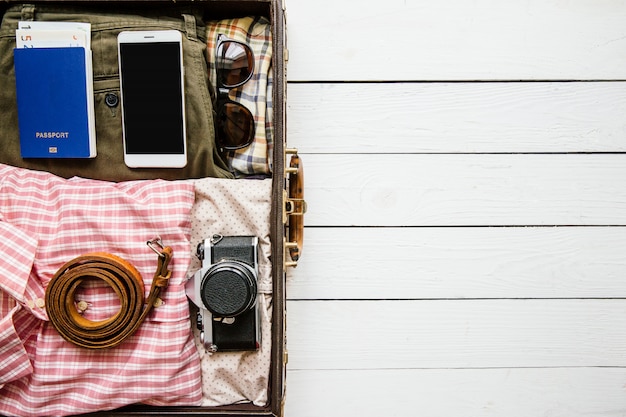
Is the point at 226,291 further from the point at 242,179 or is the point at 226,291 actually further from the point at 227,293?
the point at 242,179

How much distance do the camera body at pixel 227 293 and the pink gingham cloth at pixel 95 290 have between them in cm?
2

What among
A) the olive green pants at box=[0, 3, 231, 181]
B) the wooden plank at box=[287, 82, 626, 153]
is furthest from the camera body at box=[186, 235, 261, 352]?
the wooden plank at box=[287, 82, 626, 153]

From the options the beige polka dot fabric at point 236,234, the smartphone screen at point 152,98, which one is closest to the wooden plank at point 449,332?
the beige polka dot fabric at point 236,234

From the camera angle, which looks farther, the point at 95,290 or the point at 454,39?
the point at 454,39

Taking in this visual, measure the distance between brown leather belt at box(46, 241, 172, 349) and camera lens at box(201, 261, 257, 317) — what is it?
A: 64 mm

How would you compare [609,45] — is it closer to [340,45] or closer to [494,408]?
[340,45]

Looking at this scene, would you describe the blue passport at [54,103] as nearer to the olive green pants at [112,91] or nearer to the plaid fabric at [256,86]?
the olive green pants at [112,91]

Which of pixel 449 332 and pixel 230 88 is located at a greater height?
pixel 230 88

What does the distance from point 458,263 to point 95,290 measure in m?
0.56

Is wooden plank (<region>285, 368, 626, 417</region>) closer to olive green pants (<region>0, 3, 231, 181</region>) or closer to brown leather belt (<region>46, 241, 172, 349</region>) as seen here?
brown leather belt (<region>46, 241, 172, 349</region>)

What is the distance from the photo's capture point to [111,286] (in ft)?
2.16

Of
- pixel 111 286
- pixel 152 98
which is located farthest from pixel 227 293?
pixel 152 98

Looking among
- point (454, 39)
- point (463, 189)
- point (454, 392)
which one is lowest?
point (454, 392)

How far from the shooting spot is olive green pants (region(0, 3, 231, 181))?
687 mm
